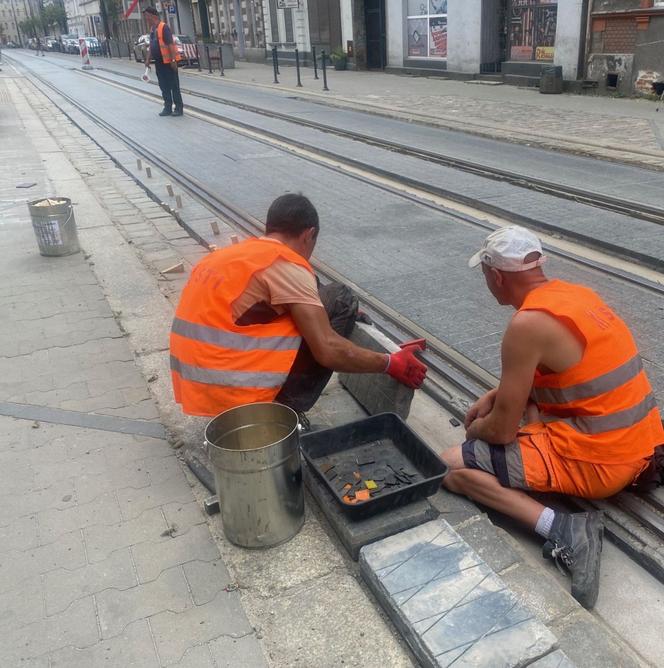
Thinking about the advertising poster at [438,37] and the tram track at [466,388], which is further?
the advertising poster at [438,37]

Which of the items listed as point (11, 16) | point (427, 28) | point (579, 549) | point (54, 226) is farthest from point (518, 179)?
point (11, 16)

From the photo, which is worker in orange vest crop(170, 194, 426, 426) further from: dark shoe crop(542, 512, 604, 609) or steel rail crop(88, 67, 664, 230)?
steel rail crop(88, 67, 664, 230)

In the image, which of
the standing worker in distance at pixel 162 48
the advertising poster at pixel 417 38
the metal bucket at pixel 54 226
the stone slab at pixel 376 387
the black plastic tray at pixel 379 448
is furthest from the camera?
the advertising poster at pixel 417 38

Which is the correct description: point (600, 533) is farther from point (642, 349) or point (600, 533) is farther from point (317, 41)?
point (317, 41)

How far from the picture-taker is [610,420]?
2.70 m

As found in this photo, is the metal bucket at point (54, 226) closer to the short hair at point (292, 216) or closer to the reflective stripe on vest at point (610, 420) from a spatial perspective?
the short hair at point (292, 216)

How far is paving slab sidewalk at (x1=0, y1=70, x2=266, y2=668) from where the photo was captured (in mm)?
2303

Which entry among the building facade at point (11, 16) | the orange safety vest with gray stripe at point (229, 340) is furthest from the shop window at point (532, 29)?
the building facade at point (11, 16)

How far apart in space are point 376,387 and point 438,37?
22.1 m

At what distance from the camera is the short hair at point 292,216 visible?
319 cm

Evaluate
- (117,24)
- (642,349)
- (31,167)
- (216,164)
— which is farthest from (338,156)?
(117,24)

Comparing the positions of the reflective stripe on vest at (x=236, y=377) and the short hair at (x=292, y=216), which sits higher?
the short hair at (x=292, y=216)

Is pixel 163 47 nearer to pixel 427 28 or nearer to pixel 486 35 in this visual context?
pixel 486 35

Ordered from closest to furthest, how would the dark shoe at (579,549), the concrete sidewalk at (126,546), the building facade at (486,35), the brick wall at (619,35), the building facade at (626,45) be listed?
the concrete sidewalk at (126,546) → the dark shoe at (579,549) → the building facade at (626,45) → the brick wall at (619,35) → the building facade at (486,35)
